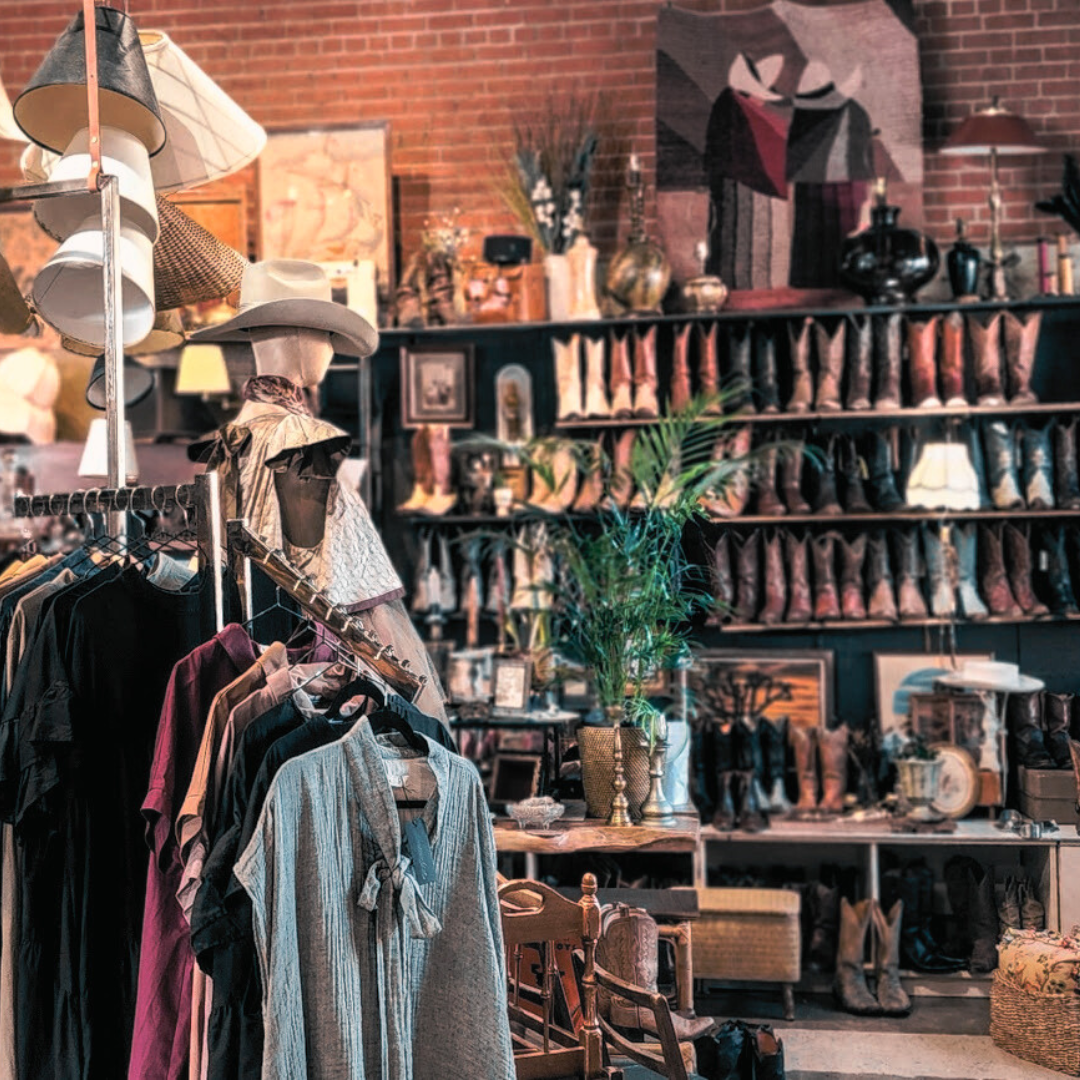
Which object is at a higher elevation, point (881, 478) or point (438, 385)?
point (438, 385)

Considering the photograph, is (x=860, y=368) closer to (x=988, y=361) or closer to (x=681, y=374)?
(x=988, y=361)

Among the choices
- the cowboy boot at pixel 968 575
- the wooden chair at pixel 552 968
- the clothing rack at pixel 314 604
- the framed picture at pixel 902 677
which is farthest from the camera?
the framed picture at pixel 902 677

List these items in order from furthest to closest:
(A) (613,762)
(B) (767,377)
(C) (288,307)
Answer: (B) (767,377) → (A) (613,762) → (C) (288,307)

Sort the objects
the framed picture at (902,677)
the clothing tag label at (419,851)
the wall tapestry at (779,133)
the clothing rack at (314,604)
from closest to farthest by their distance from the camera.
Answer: the clothing tag label at (419,851), the clothing rack at (314,604), the framed picture at (902,677), the wall tapestry at (779,133)

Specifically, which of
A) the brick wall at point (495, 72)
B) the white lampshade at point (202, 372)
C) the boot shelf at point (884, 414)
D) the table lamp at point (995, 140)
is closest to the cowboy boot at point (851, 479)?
the boot shelf at point (884, 414)

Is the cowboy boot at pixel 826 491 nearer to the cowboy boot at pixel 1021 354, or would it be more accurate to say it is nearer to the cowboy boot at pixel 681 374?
the cowboy boot at pixel 681 374

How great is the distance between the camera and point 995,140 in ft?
20.7

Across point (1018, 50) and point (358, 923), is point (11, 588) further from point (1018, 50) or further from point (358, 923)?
point (1018, 50)

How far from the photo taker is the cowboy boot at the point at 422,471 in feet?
21.9

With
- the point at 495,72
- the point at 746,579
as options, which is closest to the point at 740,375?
the point at 746,579

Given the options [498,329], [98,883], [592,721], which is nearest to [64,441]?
[498,329]

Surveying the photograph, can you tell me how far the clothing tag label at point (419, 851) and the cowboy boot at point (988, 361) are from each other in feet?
14.0

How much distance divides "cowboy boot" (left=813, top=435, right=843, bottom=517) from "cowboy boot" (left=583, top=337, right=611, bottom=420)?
96 cm

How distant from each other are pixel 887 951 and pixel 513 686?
1802 mm
